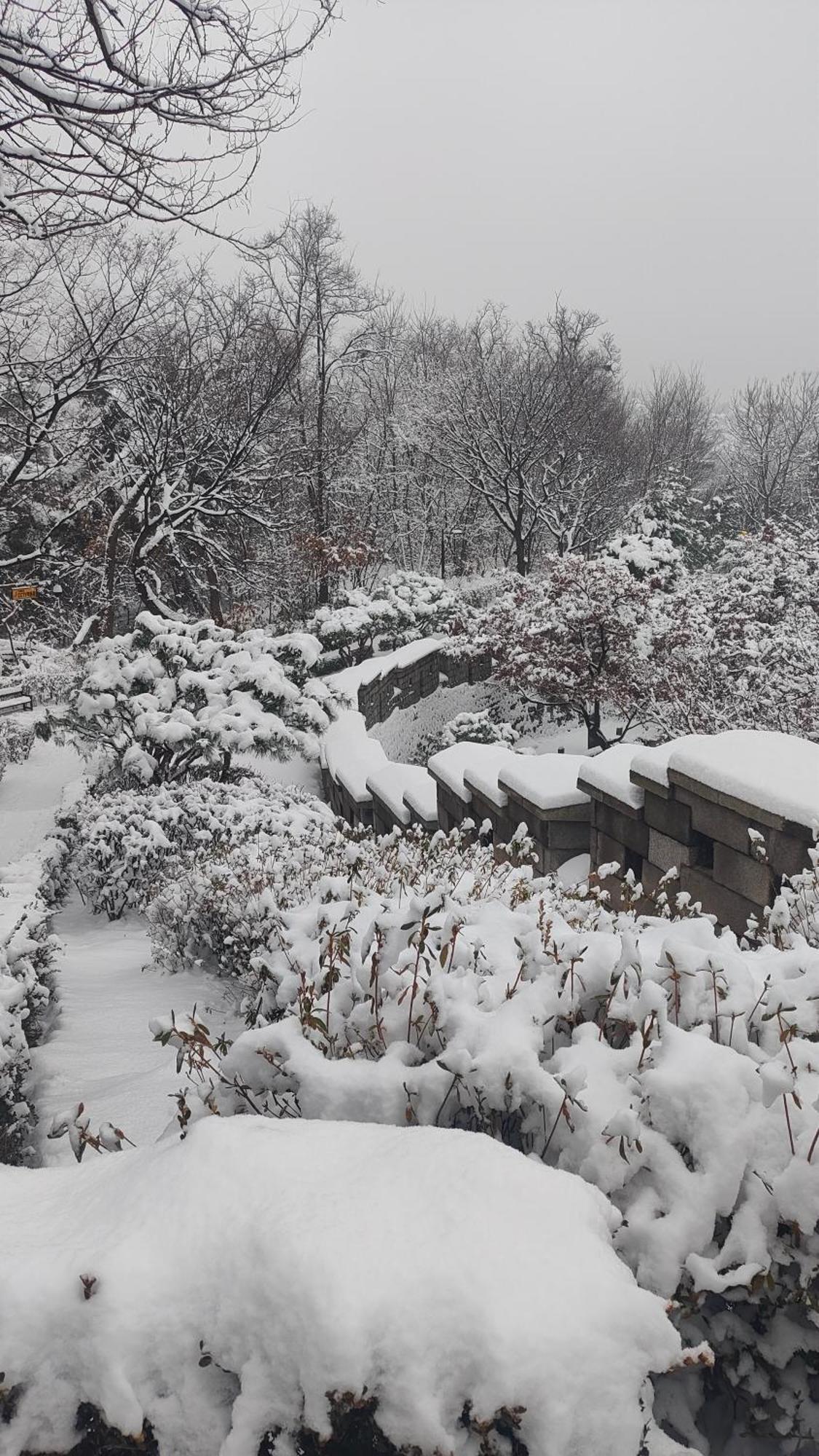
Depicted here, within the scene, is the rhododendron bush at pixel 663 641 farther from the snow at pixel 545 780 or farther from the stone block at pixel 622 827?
the stone block at pixel 622 827

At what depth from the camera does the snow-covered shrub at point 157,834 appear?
587cm

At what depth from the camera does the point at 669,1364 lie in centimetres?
121

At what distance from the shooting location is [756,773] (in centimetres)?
356

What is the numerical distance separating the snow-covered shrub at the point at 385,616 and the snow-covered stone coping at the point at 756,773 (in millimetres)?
11414

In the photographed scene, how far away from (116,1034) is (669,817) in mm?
2831

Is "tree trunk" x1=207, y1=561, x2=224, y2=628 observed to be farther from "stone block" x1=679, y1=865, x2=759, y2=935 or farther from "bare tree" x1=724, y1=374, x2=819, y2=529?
"bare tree" x1=724, y1=374, x2=819, y2=529

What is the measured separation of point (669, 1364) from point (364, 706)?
37.8 ft

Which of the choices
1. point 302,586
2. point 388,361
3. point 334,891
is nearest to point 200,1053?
point 334,891

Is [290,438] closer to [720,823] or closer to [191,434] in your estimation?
[191,434]

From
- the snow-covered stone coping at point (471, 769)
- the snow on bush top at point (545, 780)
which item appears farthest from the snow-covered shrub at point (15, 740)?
the snow on bush top at point (545, 780)

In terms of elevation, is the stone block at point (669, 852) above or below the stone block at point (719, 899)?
above

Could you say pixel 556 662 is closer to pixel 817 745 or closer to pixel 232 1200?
pixel 817 745

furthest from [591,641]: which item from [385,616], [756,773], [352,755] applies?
[756,773]

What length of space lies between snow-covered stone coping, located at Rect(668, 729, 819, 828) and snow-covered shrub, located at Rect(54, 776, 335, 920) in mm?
2601
